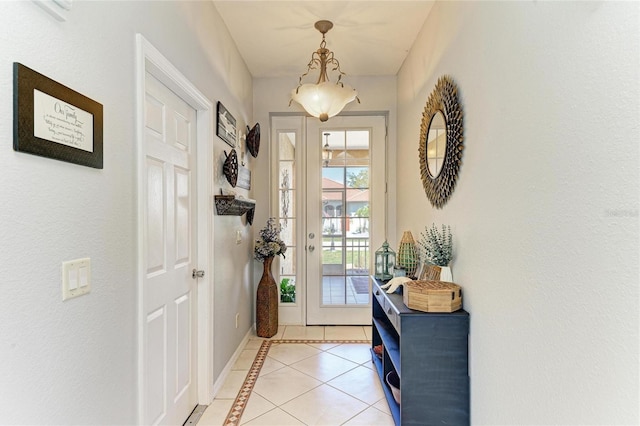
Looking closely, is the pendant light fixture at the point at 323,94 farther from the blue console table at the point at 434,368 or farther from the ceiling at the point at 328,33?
the blue console table at the point at 434,368

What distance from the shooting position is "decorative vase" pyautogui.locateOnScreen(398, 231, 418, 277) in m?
2.63

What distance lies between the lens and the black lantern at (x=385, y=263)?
278 cm

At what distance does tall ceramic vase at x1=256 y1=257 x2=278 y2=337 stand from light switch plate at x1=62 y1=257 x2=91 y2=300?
7.86 feet

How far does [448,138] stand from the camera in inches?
80.4

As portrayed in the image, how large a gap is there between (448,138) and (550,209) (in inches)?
39.1

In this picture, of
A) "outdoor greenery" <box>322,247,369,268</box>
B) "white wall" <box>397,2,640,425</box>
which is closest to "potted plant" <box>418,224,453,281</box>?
"white wall" <box>397,2,640,425</box>

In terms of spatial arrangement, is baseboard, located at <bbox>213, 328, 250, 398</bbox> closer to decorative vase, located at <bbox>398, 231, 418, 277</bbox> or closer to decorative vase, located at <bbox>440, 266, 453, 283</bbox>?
decorative vase, located at <bbox>398, 231, 418, 277</bbox>

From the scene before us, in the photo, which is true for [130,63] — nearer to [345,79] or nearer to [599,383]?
[599,383]

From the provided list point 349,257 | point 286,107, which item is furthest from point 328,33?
point 349,257

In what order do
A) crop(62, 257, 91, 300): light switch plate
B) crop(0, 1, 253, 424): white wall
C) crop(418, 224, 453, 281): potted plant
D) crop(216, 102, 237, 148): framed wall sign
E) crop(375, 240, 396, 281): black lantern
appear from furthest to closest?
crop(375, 240, 396, 281): black lantern < crop(216, 102, 237, 148): framed wall sign < crop(418, 224, 453, 281): potted plant < crop(62, 257, 91, 300): light switch plate < crop(0, 1, 253, 424): white wall

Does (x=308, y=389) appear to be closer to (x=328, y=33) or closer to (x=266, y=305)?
(x=266, y=305)

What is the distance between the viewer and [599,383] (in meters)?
0.95

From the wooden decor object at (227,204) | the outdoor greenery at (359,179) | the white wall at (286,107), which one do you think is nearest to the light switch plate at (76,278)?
the wooden decor object at (227,204)

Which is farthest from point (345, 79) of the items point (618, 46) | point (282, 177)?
point (618, 46)
